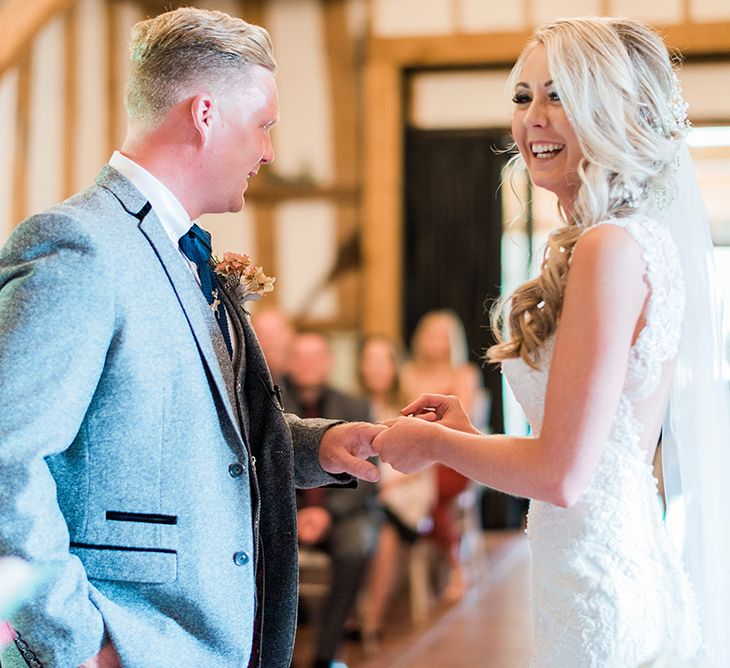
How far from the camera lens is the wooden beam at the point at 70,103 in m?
9.48

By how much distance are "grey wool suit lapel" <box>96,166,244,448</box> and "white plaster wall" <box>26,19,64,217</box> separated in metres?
7.24

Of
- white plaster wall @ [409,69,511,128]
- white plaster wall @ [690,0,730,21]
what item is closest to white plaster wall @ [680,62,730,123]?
white plaster wall @ [690,0,730,21]

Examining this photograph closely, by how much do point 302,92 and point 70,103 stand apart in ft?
6.50

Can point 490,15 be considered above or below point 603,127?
above

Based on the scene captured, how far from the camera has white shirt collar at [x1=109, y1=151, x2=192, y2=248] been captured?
221cm

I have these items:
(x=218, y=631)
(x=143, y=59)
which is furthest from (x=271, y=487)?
(x=143, y=59)

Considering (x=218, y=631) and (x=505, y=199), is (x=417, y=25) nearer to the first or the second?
(x=505, y=199)

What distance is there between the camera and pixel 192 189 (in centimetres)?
225

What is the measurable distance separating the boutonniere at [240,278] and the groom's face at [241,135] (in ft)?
0.47

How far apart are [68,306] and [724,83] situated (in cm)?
867

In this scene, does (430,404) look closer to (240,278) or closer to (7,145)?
(240,278)

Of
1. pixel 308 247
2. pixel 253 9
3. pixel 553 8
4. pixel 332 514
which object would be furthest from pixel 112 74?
pixel 332 514

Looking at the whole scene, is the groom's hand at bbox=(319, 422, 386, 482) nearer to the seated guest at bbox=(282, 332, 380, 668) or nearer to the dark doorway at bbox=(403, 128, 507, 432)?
the seated guest at bbox=(282, 332, 380, 668)

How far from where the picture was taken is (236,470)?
6.93 ft
